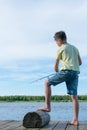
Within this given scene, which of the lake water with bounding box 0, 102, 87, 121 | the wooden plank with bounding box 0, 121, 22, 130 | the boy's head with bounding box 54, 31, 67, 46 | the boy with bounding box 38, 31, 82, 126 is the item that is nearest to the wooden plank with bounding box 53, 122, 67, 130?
the boy with bounding box 38, 31, 82, 126

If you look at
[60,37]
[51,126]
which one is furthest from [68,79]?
[51,126]

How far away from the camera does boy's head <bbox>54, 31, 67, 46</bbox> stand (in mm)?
8969

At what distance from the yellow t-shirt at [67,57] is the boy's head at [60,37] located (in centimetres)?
9

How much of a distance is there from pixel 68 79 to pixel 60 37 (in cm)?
76

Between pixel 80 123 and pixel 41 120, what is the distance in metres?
0.99

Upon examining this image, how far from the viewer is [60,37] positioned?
29.5 ft

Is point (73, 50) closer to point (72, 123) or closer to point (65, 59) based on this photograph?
point (65, 59)

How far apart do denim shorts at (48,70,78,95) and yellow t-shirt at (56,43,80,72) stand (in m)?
0.09

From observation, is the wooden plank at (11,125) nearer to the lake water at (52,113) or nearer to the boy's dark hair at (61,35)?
the boy's dark hair at (61,35)

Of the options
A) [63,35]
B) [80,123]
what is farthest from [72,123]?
[63,35]

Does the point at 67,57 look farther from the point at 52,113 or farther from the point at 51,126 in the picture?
the point at 52,113

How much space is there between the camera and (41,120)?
867 cm

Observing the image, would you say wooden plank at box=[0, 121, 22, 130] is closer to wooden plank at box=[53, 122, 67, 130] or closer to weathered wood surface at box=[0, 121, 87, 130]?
weathered wood surface at box=[0, 121, 87, 130]

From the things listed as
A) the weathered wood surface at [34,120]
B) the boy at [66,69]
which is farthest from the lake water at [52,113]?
the weathered wood surface at [34,120]
